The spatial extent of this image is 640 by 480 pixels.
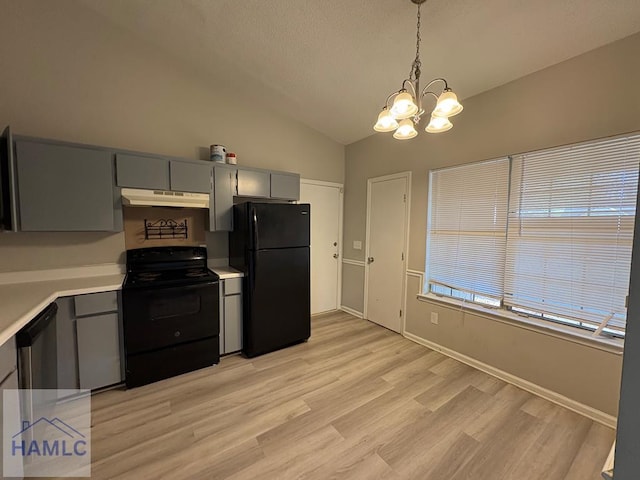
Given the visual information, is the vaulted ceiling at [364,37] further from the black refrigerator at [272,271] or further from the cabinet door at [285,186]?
the black refrigerator at [272,271]

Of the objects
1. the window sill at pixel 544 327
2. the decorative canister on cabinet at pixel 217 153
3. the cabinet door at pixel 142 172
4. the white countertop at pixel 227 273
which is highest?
the decorative canister on cabinet at pixel 217 153

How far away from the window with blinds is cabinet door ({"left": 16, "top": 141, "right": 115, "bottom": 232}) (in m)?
3.25

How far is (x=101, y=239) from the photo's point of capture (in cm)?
254

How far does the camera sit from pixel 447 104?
5.00 ft

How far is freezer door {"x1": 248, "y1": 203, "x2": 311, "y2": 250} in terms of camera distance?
2689 millimetres

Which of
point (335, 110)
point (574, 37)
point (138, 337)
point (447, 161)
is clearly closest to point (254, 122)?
point (335, 110)

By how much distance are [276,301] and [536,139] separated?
9.21 feet

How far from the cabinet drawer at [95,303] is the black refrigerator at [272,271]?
3.62 feet

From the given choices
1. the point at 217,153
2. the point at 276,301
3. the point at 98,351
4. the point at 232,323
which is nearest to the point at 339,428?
the point at 276,301

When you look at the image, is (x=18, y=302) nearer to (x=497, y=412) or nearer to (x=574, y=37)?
(x=497, y=412)

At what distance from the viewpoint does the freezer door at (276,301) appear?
2.77m

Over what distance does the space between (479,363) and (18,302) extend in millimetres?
3698

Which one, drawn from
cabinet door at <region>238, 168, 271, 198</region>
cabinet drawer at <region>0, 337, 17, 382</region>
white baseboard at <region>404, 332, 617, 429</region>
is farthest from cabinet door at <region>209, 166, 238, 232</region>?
white baseboard at <region>404, 332, 617, 429</region>

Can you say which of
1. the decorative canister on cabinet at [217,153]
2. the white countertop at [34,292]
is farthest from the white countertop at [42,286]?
the decorative canister on cabinet at [217,153]
